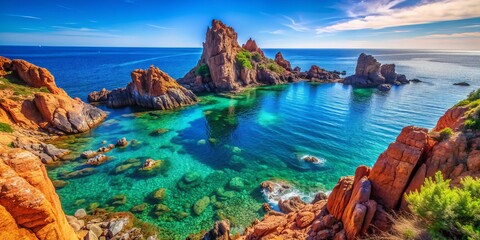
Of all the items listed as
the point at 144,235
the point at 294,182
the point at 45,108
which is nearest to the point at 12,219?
the point at 144,235

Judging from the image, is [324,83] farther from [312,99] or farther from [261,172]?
[261,172]

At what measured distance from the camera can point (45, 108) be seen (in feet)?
132

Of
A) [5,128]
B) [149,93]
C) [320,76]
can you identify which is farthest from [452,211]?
[320,76]

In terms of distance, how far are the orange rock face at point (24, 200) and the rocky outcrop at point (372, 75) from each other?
10051 cm

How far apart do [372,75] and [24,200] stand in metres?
109

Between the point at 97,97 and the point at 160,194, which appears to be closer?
the point at 160,194

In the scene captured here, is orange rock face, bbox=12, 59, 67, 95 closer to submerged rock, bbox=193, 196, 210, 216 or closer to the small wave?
submerged rock, bbox=193, 196, 210, 216

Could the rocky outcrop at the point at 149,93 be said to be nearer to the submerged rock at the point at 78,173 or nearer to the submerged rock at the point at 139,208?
the submerged rock at the point at 78,173

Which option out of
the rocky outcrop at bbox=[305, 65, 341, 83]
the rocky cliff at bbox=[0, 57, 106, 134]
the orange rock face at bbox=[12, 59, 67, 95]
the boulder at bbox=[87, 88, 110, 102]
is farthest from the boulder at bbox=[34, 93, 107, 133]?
the rocky outcrop at bbox=[305, 65, 341, 83]

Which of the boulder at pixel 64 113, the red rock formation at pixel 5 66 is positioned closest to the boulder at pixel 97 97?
the red rock formation at pixel 5 66

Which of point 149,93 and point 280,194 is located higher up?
point 149,93

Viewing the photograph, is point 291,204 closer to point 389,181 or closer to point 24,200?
point 389,181

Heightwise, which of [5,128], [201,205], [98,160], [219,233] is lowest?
[201,205]

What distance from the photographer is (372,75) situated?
306 ft
